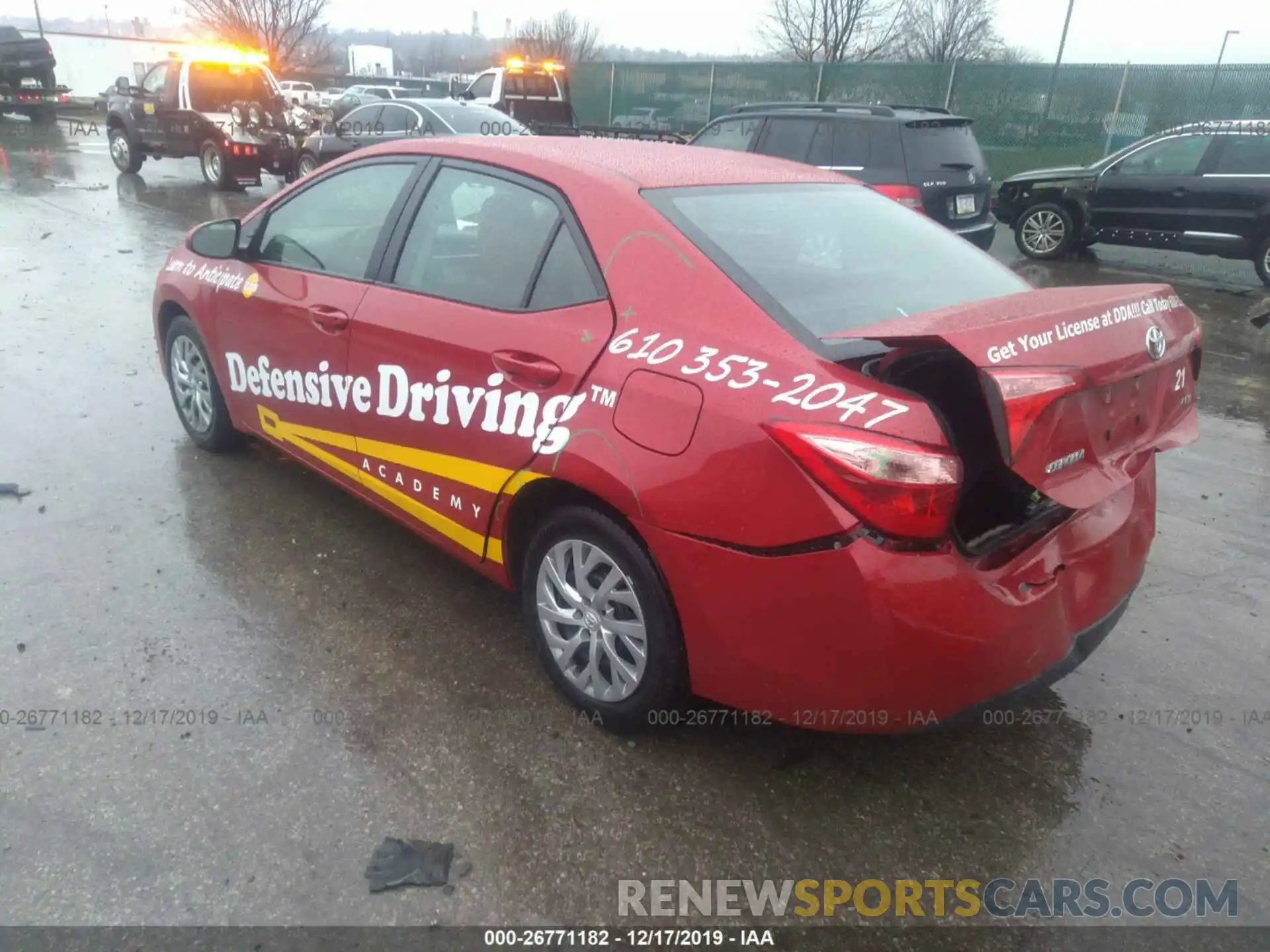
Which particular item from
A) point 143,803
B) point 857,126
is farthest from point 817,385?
point 857,126

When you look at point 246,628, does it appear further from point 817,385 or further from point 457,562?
point 817,385

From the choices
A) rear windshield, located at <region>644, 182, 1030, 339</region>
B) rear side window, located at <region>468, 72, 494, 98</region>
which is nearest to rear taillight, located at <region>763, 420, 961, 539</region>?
rear windshield, located at <region>644, 182, 1030, 339</region>

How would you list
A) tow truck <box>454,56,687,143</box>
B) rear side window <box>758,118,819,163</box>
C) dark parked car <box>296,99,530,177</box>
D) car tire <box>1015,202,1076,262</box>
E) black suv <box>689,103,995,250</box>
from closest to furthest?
black suv <box>689,103,995,250</box>, rear side window <box>758,118,819,163</box>, car tire <box>1015,202,1076,262</box>, dark parked car <box>296,99,530,177</box>, tow truck <box>454,56,687,143</box>

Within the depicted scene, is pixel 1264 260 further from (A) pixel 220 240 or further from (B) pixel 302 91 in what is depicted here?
(B) pixel 302 91

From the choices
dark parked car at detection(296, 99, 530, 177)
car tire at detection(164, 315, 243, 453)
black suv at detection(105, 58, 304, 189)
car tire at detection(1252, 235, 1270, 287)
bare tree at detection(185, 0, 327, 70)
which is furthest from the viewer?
bare tree at detection(185, 0, 327, 70)

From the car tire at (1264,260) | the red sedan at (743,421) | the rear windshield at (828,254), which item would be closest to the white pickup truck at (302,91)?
the car tire at (1264,260)

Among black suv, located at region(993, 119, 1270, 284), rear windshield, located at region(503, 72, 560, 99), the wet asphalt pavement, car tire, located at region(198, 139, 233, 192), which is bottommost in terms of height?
the wet asphalt pavement

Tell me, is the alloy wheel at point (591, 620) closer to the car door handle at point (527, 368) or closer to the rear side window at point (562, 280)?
the car door handle at point (527, 368)

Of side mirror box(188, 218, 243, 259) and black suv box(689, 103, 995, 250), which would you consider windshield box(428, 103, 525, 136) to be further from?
side mirror box(188, 218, 243, 259)

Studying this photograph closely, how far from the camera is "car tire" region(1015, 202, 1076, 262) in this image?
11.8 metres

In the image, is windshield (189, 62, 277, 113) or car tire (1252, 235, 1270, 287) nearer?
car tire (1252, 235, 1270, 287)

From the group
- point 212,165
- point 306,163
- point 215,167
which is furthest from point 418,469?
point 212,165

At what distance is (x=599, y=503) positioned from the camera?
262 centimetres

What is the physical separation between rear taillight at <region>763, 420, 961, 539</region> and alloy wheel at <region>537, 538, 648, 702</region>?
73 centimetres
